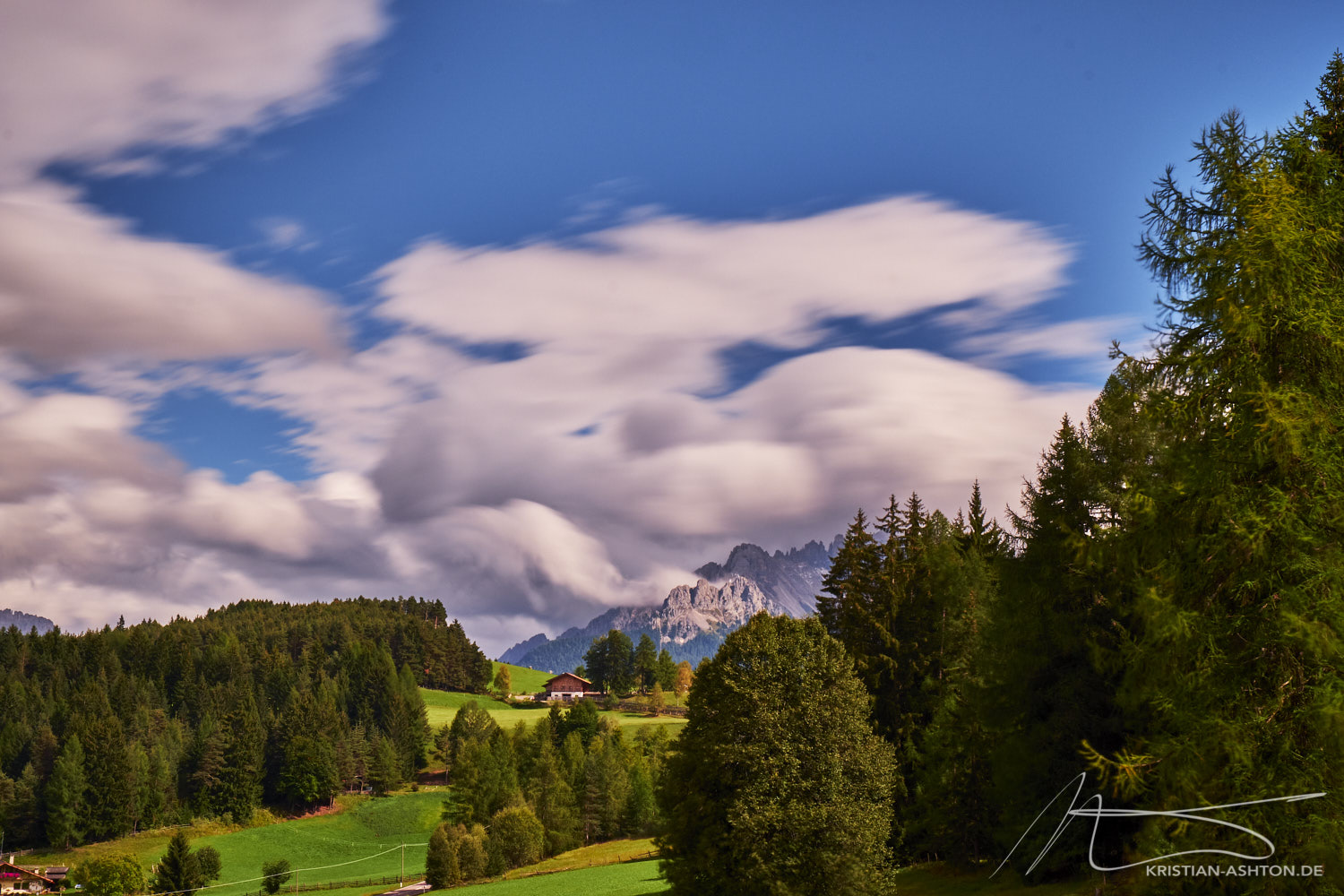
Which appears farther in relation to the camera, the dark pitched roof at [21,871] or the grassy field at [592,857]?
the dark pitched roof at [21,871]

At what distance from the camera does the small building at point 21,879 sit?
375ft

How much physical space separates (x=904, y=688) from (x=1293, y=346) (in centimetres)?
3968

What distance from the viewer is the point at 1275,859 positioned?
16188 mm

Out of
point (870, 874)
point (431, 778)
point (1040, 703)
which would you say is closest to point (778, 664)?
point (870, 874)

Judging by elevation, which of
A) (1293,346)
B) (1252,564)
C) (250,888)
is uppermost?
(1293,346)

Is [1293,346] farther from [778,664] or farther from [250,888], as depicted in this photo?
[250,888]

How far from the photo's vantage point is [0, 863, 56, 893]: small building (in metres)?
114

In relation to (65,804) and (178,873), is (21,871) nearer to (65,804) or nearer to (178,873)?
(178,873)

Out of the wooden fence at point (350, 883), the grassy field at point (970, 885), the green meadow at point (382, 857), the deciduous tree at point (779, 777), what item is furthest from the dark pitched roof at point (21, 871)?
the grassy field at point (970, 885)

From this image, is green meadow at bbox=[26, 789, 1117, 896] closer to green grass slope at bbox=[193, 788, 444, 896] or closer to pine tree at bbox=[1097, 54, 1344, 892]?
green grass slope at bbox=[193, 788, 444, 896]

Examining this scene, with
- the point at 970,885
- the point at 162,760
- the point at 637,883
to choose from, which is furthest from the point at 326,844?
the point at 970,885

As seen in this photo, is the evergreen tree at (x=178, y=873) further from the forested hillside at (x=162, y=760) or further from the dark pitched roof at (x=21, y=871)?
the forested hillside at (x=162, y=760)

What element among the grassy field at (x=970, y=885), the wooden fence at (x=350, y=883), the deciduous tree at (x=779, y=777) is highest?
the deciduous tree at (x=779, y=777)

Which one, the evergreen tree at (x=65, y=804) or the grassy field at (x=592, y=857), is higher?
the evergreen tree at (x=65, y=804)
